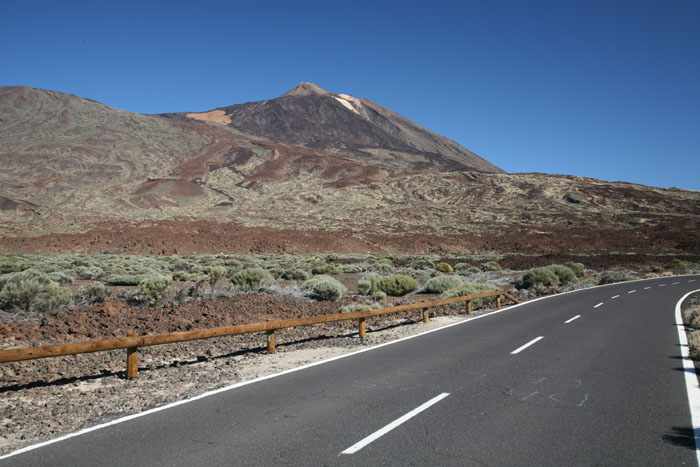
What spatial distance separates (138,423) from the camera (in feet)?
18.3

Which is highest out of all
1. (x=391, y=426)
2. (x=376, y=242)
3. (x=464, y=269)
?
(x=376, y=242)

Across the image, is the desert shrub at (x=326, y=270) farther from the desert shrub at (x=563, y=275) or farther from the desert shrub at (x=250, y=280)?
the desert shrub at (x=563, y=275)

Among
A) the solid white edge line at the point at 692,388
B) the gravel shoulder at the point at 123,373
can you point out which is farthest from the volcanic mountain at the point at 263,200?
the solid white edge line at the point at 692,388

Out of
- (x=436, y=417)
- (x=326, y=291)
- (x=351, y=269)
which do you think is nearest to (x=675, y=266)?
(x=351, y=269)

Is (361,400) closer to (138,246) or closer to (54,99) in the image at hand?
(138,246)

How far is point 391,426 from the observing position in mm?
5250

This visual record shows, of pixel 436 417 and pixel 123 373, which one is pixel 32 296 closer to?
pixel 123 373

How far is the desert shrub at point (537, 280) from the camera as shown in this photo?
88.8ft

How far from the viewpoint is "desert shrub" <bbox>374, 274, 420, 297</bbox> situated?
926 inches

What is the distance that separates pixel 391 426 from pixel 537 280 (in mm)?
24285

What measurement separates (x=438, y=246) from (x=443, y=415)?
176ft

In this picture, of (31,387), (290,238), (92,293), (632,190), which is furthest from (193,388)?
(632,190)

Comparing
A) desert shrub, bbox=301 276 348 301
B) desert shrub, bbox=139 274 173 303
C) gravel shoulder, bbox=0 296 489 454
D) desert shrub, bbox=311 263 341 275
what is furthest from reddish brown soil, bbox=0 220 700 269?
gravel shoulder, bbox=0 296 489 454

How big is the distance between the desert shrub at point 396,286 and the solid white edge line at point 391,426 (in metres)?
17.0
